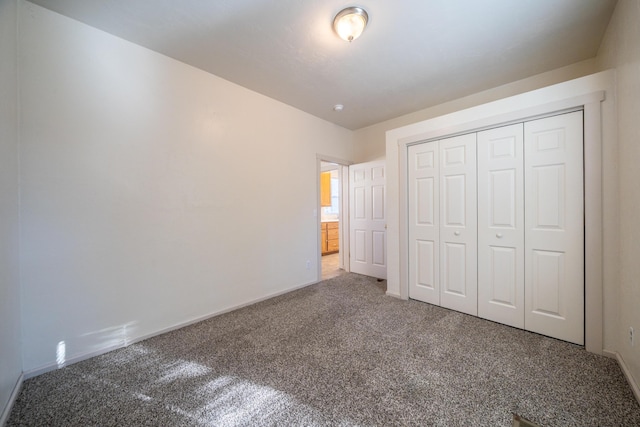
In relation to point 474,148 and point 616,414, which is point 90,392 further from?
point 474,148

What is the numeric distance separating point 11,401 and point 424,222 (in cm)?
358

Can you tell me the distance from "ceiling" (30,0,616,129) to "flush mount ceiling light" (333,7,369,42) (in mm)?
45

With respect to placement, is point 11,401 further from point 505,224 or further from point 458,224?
point 505,224

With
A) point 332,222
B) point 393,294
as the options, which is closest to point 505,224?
point 393,294

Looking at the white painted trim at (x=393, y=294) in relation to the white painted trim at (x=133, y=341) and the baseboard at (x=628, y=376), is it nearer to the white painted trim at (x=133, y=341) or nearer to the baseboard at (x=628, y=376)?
the white painted trim at (x=133, y=341)

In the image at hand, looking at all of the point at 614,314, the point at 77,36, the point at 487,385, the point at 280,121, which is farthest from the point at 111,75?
the point at 614,314

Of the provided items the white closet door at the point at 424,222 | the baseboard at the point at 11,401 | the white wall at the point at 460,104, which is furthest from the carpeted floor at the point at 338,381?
the white wall at the point at 460,104

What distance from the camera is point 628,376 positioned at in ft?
5.17

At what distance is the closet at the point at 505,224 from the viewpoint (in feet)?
6.63

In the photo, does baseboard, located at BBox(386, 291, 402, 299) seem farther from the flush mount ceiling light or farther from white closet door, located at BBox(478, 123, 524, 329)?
the flush mount ceiling light

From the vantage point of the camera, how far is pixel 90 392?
1.56 meters

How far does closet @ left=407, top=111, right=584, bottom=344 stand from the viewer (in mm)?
2021

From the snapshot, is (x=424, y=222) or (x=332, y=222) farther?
(x=332, y=222)

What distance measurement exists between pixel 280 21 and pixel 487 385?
3.02 m
